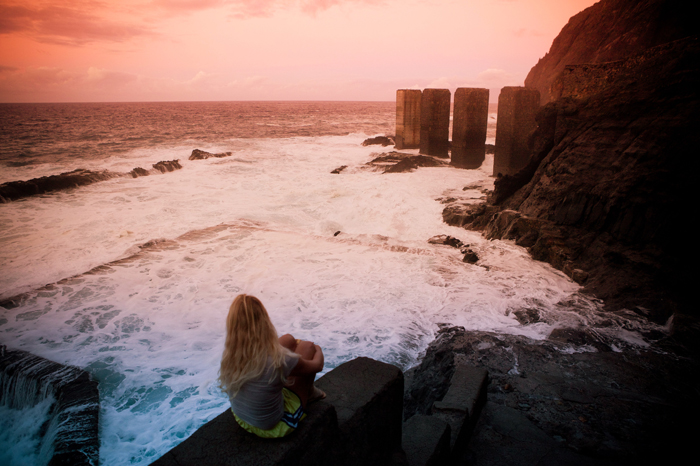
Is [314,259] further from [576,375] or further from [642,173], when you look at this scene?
[642,173]

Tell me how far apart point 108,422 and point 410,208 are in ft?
30.9

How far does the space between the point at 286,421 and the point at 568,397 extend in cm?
292

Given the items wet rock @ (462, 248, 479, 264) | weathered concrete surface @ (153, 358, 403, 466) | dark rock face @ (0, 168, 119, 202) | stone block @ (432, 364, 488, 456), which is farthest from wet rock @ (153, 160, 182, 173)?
weathered concrete surface @ (153, 358, 403, 466)

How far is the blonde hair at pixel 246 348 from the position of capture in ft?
6.59

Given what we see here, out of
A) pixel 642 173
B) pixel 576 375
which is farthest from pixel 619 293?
pixel 576 375

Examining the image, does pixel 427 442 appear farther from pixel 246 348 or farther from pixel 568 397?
pixel 568 397

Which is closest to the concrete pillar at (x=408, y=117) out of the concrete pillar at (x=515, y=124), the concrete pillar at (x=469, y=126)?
the concrete pillar at (x=469, y=126)

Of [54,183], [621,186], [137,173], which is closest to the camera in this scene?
[621,186]

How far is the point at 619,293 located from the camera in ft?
19.0

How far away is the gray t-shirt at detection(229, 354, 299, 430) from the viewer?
1948 mm

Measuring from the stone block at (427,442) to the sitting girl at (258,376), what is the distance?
996 mm

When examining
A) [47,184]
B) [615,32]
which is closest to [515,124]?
[615,32]

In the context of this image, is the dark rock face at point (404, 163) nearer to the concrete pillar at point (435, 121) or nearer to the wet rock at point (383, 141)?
the concrete pillar at point (435, 121)

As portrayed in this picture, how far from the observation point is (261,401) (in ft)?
6.43
